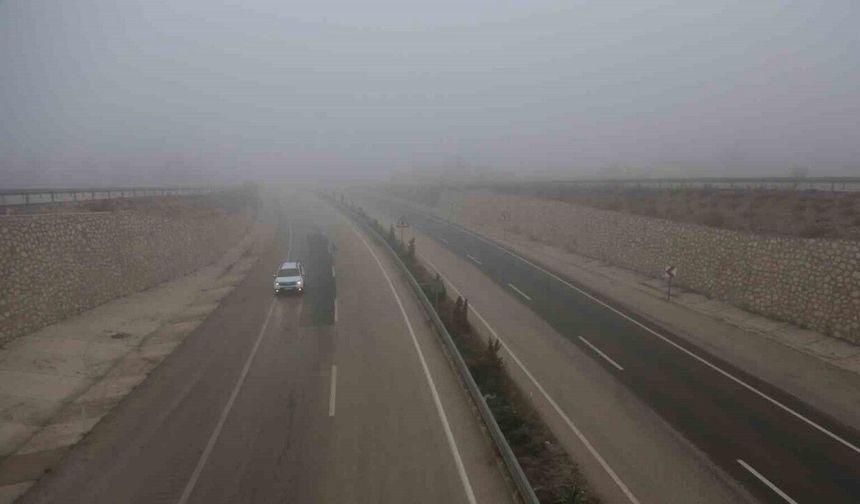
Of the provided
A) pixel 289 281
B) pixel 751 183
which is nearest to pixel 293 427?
pixel 289 281

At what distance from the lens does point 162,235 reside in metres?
32.1

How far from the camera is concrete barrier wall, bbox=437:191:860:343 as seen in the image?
18094mm

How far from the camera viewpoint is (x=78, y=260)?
22.7m

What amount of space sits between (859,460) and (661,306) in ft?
42.9

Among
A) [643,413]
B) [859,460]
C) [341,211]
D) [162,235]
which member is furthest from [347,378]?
[341,211]

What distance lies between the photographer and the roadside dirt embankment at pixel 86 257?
738 inches

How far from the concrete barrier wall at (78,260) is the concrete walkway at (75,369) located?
0.71 m

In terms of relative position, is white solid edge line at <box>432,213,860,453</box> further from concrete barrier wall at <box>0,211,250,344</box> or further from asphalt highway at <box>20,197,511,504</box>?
concrete barrier wall at <box>0,211,250,344</box>

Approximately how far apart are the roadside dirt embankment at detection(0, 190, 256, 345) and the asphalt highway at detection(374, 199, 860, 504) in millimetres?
19387

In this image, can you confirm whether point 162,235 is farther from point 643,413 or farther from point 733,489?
point 733,489

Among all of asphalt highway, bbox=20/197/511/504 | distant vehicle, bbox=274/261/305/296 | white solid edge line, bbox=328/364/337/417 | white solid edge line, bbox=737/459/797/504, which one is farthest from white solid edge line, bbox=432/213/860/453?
distant vehicle, bbox=274/261/305/296

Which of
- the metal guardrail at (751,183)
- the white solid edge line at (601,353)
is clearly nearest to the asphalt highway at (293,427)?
the white solid edge line at (601,353)

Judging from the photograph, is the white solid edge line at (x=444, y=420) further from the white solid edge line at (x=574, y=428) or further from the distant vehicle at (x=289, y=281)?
the distant vehicle at (x=289, y=281)

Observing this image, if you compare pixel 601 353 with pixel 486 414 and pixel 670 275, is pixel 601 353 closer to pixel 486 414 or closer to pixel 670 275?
pixel 486 414
